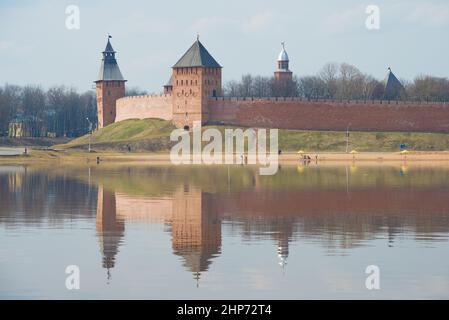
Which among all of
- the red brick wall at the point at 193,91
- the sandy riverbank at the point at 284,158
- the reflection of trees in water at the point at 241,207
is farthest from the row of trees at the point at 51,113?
the reflection of trees in water at the point at 241,207

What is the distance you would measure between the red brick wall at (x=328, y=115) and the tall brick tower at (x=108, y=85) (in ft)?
46.7

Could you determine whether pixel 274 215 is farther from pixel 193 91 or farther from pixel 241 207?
pixel 193 91

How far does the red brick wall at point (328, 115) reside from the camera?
2758 inches

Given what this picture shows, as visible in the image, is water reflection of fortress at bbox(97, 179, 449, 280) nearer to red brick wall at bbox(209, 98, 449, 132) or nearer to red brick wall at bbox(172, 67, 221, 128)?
red brick wall at bbox(172, 67, 221, 128)

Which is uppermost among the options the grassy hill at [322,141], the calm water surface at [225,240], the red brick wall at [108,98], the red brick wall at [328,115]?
the red brick wall at [108,98]

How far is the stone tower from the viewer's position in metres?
89.6

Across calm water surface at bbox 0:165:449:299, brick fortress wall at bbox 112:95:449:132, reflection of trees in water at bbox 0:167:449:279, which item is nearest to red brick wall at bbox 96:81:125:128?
brick fortress wall at bbox 112:95:449:132

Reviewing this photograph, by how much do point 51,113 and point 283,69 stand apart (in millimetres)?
26611

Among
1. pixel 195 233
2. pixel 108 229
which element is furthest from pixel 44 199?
pixel 195 233

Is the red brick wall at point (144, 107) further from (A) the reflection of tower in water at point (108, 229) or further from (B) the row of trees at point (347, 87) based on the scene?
(A) the reflection of tower in water at point (108, 229)

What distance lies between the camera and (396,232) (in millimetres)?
19391

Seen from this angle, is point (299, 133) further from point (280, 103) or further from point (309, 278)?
point (309, 278)

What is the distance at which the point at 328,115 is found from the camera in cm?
7081
